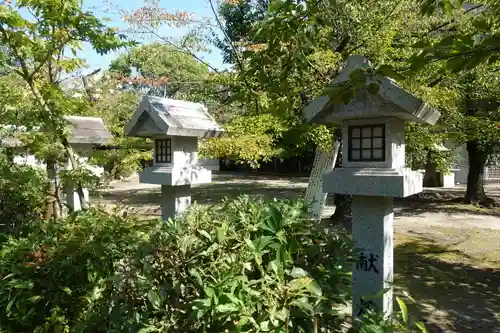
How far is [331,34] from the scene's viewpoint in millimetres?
8477

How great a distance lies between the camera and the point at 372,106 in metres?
3.23

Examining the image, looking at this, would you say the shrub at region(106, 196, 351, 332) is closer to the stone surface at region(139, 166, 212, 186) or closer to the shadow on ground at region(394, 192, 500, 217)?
the stone surface at region(139, 166, 212, 186)

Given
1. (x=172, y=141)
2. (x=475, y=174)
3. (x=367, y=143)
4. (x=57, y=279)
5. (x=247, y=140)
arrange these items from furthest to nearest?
(x=475, y=174) < (x=247, y=140) < (x=172, y=141) < (x=367, y=143) < (x=57, y=279)

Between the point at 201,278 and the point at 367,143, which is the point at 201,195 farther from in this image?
the point at 201,278

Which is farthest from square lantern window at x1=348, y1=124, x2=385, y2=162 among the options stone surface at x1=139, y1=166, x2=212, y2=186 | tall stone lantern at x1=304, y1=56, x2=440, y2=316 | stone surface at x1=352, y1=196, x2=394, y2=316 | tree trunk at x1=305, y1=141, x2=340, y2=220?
tree trunk at x1=305, y1=141, x2=340, y2=220

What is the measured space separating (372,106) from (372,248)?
131 cm

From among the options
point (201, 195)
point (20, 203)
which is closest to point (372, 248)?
point (20, 203)

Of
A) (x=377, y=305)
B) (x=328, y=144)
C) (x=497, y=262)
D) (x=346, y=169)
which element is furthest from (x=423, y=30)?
(x=377, y=305)

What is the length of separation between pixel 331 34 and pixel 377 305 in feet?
22.1

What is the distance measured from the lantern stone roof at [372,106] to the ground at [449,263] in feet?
4.89

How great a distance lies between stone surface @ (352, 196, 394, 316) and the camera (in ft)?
11.2

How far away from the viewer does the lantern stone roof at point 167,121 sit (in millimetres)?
5262

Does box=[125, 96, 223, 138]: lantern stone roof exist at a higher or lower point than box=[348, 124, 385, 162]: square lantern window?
higher

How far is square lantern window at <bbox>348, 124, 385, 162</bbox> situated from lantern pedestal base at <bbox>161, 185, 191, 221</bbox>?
305cm
